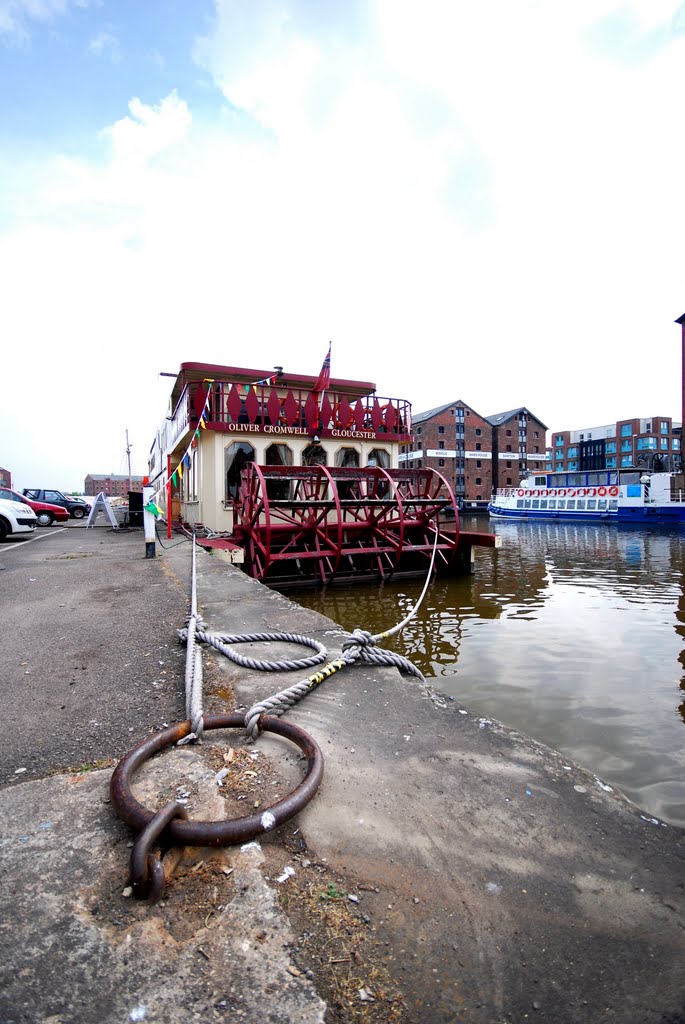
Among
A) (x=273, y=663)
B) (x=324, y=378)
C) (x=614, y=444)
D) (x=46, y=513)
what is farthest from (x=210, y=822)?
(x=614, y=444)

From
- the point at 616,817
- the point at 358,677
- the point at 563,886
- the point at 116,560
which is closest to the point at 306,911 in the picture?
the point at 563,886

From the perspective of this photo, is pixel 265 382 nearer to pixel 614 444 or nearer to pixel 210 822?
pixel 210 822

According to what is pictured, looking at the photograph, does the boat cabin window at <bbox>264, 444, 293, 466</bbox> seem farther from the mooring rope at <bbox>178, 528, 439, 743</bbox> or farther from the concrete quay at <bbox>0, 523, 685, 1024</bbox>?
the concrete quay at <bbox>0, 523, 685, 1024</bbox>

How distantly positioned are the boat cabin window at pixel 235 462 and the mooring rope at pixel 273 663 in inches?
494

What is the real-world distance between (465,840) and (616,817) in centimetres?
72

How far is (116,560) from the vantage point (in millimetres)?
9602

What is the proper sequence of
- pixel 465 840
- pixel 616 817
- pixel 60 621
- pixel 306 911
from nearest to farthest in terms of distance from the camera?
pixel 306 911
pixel 465 840
pixel 616 817
pixel 60 621

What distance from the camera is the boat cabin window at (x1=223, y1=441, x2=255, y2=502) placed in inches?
645

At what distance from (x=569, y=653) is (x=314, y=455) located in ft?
40.3

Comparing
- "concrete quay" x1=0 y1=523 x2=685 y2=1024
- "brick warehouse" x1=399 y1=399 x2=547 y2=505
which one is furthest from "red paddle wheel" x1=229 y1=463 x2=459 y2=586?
"brick warehouse" x1=399 y1=399 x2=547 y2=505

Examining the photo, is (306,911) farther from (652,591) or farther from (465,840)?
(652,591)

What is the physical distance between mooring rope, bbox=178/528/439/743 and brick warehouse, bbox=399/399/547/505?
61957 millimetres

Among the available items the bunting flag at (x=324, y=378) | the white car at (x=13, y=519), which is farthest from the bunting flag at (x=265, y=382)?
the white car at (x=13, y=519)

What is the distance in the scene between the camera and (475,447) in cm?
6781
